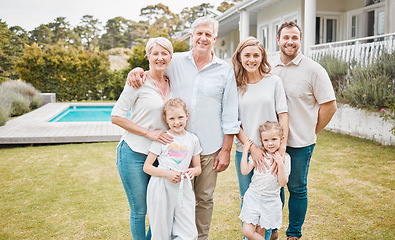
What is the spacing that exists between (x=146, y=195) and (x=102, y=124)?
6.74m

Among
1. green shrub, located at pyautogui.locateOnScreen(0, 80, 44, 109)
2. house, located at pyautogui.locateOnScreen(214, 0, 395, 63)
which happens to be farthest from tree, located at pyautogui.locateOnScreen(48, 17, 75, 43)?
house, located at pyautogui.locateOnScreen(214, 0, 395, 63)

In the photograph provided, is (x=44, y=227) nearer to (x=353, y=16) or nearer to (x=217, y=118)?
(x=217, y=118)

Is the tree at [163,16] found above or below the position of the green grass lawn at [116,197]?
above

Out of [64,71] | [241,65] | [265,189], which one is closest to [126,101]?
[241,65]

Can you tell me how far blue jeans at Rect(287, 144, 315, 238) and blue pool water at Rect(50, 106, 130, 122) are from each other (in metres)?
9.74

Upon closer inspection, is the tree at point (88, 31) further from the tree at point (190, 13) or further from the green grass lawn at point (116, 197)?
the green grass lawn at point (116, 197)

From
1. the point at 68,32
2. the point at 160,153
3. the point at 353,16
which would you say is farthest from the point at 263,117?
the point at 68,32

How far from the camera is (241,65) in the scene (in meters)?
2.38

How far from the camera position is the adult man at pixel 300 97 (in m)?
2.39

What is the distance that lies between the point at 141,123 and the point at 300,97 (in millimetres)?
1240

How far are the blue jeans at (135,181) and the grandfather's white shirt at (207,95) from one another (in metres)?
0.45

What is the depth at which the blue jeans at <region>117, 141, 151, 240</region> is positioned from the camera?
2188 millimetres

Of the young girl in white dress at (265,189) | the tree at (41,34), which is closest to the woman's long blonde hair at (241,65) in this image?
the young girl in white dress at (265,189)

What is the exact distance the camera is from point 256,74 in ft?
7.70
